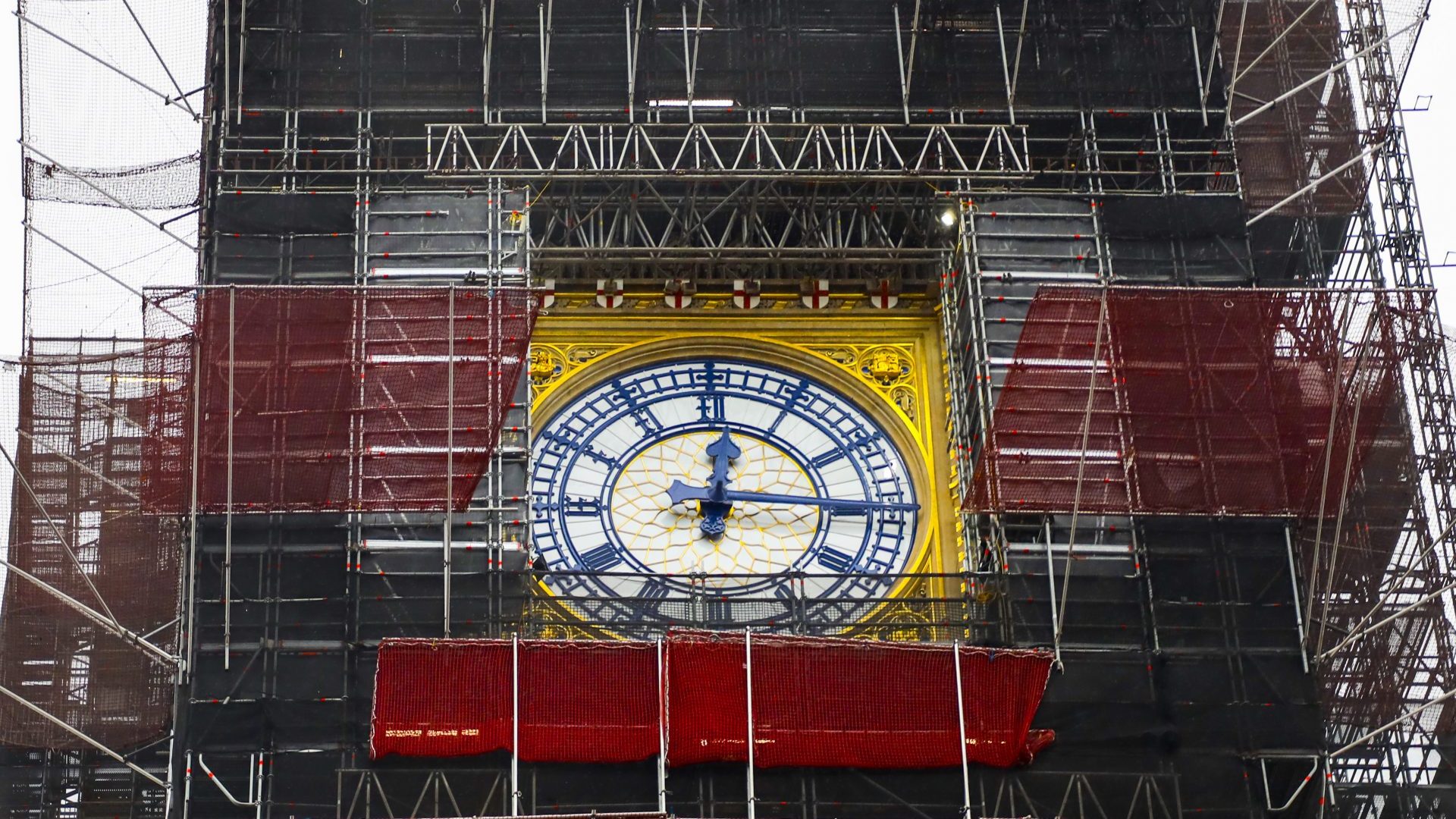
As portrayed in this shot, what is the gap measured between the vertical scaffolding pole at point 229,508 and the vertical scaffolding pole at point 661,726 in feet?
15.5

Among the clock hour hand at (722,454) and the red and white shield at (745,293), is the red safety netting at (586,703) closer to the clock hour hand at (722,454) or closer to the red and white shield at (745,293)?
the clock hour hand at (722,454)

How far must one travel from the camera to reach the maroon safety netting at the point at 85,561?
32344 millimetres

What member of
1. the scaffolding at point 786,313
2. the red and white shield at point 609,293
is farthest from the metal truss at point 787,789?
the red and white shield at point 609,293

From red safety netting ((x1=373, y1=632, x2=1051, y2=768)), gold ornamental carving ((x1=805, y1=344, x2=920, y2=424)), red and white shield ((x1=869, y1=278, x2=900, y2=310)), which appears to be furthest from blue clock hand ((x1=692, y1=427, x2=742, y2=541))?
red safety netting ((x1=373, y1=632, x2=1051, y2=768))

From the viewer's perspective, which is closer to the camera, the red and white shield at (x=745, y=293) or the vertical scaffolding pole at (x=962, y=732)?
the vertical scaffolding pole at (x=962, y=732)

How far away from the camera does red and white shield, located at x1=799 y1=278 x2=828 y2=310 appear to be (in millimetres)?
34688

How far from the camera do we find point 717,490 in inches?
1283

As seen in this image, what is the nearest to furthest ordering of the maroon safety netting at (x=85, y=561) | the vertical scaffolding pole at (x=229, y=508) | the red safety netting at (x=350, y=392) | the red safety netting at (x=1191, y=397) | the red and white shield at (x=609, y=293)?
the vertical scaffolding pole at (x=229, y=508)
the red safety netting at (x=350, y=392)
the red safety netting at (x=1191, y=397)
the maroon safety netting at (x=85, y=561)
the red and white shield at (x=609, y=293)

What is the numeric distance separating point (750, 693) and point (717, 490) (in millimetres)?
4540

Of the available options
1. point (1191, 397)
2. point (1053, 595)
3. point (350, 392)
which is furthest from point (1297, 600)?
point (350, 392)

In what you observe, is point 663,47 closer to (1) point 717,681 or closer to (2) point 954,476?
(2) point 954,476

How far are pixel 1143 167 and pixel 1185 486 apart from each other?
5.24 meters

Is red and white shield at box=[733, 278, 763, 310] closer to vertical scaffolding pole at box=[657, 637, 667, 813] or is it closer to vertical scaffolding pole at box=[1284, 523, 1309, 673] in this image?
vertical scaffolding pole at box=[657, 637, 667, 813]

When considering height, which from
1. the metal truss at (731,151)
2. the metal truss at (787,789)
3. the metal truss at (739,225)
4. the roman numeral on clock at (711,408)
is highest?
the metal truss at (731,151)
